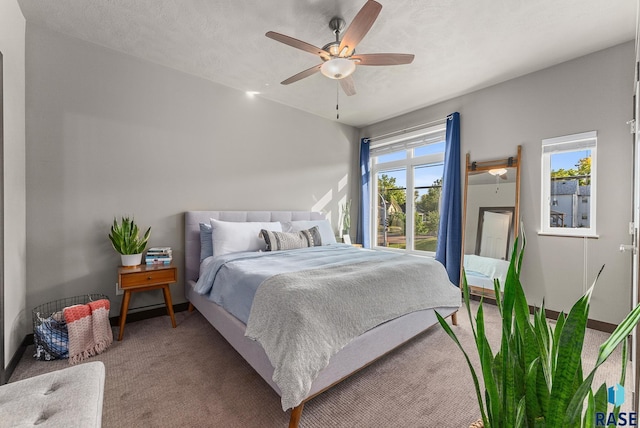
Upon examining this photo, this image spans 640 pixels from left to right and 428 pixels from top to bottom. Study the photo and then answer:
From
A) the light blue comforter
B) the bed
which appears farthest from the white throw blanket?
the light blue comforter

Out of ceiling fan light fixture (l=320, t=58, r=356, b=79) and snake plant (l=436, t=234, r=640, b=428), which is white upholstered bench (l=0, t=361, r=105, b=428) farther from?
ceiling fan light fixture (l=320, t=58, r=356, b=79)

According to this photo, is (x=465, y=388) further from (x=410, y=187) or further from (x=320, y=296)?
(x=410, y=187)

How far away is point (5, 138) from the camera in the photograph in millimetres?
1840

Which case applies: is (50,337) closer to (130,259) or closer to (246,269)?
(130,259)

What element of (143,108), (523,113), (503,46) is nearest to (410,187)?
(523,113)

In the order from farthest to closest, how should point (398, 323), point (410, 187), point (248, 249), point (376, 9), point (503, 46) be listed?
point (410, 187)
point (248, 249)
point (503, 46)
point (398, 323)
point (376, 9)

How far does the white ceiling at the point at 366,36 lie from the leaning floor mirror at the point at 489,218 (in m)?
1.11

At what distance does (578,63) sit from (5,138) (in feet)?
16.6

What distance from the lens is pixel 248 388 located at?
1.78 metres

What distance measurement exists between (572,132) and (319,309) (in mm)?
3271

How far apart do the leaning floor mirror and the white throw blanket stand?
1.57m

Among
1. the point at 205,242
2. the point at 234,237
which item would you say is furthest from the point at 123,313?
the point at 234,237

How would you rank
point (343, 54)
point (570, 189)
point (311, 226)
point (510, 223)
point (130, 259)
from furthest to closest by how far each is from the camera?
point (311, 226) < point (510, 223) < point (570, 189) < point (130, 259) < point (343, 54)

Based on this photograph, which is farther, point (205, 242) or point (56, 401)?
point (205, 242)
